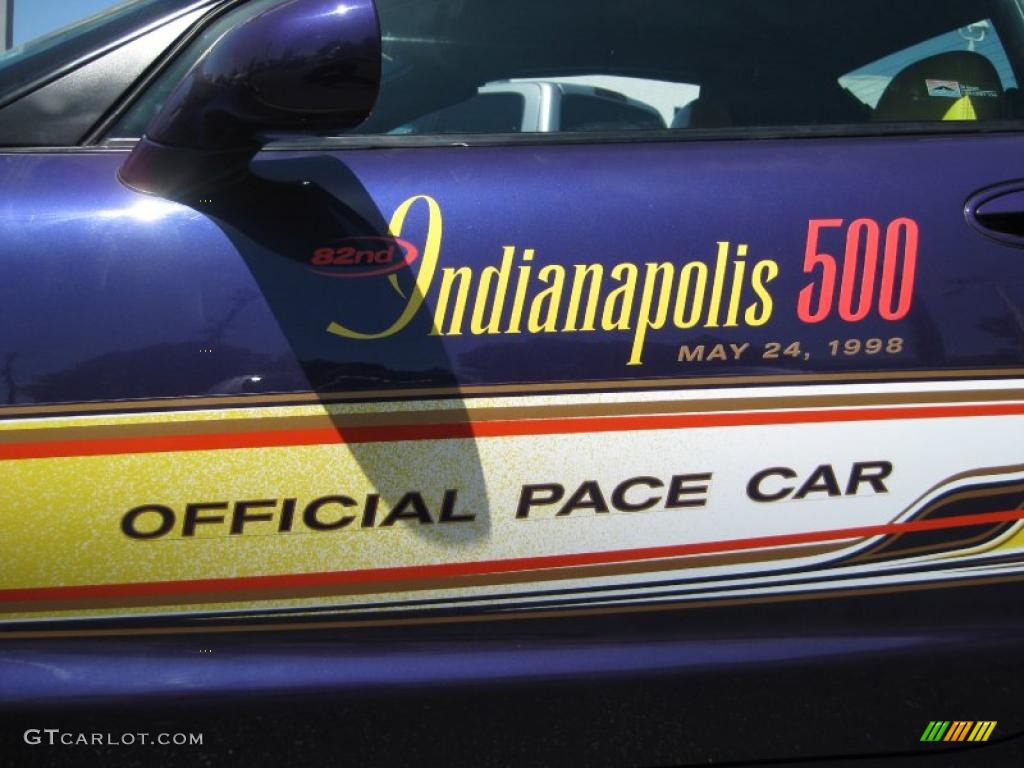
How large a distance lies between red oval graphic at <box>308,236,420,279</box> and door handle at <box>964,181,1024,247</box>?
0.72m

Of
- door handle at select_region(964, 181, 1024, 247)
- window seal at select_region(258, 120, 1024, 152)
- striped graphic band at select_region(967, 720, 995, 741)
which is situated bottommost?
striped graphic band at select_region(967, 720, 995, 741)

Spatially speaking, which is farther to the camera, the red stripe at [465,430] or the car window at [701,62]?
the car window at [701,62]

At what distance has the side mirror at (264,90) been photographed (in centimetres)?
116

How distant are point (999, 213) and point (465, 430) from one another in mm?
746

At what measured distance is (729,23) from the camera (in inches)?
64.1

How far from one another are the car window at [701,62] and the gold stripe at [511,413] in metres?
0.44

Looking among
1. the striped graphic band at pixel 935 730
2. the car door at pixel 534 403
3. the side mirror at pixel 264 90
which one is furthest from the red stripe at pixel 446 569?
the side mirror at pixel 264 90

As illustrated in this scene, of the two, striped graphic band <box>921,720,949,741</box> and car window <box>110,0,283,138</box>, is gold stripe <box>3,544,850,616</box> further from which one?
car window <box>110,0,283,138</box>

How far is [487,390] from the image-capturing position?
1231mm

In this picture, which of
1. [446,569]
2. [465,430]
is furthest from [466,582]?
[465,430]

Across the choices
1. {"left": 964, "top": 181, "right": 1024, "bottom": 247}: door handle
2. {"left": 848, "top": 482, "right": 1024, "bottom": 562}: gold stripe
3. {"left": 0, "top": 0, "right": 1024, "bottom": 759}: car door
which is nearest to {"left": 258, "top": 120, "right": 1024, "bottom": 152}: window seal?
{"left": 0, "top": 0, "right": 1024, "bottom": 759}: car door

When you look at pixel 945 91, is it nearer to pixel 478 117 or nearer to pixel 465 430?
pixel 478 117

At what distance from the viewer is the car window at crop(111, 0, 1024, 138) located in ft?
5.03

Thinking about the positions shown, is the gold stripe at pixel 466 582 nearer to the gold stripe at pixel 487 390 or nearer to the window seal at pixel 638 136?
the gold stripe at pixel 487 390
